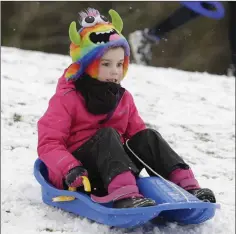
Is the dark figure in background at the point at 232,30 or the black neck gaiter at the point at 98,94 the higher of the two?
the black neck gaiter at the point at 98,94

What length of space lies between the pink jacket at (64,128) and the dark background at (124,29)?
5.20m

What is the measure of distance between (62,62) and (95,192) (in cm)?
404

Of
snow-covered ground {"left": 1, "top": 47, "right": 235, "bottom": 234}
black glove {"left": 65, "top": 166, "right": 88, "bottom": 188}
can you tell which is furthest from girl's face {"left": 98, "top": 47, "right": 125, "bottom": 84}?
snow-covered ground {"left": 1, "top": 47, "right": 235, "bottom": 234}

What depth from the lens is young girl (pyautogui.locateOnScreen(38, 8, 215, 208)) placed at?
195 cm

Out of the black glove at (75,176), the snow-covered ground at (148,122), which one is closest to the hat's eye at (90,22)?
the black glove at (75,176)

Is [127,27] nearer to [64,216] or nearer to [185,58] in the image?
[185,58]

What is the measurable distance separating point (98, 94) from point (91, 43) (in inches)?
9.1

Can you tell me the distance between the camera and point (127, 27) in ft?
23.7

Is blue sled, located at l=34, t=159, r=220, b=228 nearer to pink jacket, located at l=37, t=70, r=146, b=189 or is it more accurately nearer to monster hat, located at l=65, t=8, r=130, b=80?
pink jacket, located at l=37, t=70, r=146, b=189

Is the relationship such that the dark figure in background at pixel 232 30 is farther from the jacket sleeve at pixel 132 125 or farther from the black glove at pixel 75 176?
the black glove at pixel 75 176

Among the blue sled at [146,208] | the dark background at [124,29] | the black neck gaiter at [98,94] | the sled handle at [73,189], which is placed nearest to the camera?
the blue sled at [146,208]

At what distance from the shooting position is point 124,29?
285 inches

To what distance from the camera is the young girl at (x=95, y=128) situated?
1.95 meters

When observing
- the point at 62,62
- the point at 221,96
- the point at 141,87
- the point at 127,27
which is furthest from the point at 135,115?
the point at 127,27
